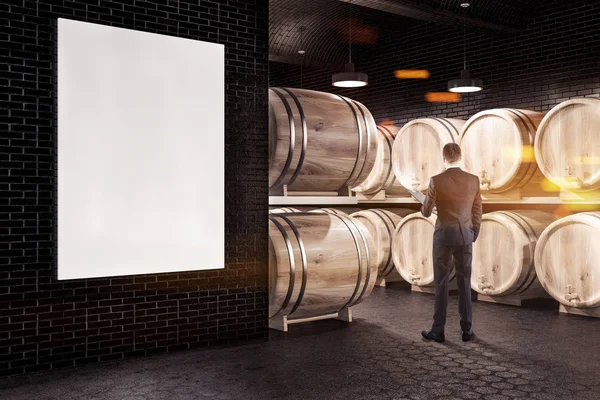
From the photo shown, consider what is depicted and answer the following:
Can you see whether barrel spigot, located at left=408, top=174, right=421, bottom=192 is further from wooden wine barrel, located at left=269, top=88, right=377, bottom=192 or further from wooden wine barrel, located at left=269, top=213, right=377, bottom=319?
wooden wine barrel, located at left=269, top=213, right=377, bottom=319

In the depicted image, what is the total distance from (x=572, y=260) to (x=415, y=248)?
7.09 ft

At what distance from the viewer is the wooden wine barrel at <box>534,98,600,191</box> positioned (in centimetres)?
677

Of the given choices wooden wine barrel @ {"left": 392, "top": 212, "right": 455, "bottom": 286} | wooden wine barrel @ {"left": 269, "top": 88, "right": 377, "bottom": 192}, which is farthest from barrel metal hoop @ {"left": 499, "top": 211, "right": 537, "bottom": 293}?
wooden wine barrel @ {"left": 269, "top": 88, "right": 377, "bottom": 192}

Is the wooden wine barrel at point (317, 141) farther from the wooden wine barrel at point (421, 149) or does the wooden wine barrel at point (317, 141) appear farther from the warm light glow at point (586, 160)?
the warm light glow at point (586, 160)

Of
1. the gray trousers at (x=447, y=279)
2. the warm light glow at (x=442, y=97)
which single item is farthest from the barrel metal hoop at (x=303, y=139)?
the warm light glow at (x=442, y=97)

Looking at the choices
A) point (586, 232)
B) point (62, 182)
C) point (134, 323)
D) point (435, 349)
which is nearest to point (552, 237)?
point (586, 232)

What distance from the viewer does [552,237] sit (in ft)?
22.9

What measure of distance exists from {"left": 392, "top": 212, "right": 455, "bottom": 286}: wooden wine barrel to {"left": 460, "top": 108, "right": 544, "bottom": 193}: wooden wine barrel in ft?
3.19

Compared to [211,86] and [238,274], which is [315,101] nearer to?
[211,86]

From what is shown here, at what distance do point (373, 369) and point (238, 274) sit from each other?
1.56 metres

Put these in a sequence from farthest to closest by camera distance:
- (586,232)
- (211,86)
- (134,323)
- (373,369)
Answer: (586,232)
(211,86)
(134,323)
(373,369)

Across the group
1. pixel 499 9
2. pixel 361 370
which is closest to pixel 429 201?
pixel 361 370

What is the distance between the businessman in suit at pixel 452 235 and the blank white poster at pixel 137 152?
190 centimetres

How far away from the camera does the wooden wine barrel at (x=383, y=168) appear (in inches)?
364
